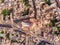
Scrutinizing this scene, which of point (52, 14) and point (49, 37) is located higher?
point (52, 14)

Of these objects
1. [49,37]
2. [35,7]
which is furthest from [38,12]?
[49,37]

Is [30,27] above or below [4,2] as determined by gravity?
below

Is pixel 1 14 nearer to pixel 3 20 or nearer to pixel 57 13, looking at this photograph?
pixel 3 20

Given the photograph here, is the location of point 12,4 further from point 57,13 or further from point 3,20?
point 57,13

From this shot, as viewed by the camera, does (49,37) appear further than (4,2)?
No

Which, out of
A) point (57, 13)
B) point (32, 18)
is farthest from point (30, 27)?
point (57, 13)

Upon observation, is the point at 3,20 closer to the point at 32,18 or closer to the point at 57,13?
the point at 32,18

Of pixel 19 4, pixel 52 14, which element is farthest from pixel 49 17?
pixel 19 4

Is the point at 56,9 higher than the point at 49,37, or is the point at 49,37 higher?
the point at 56,9
